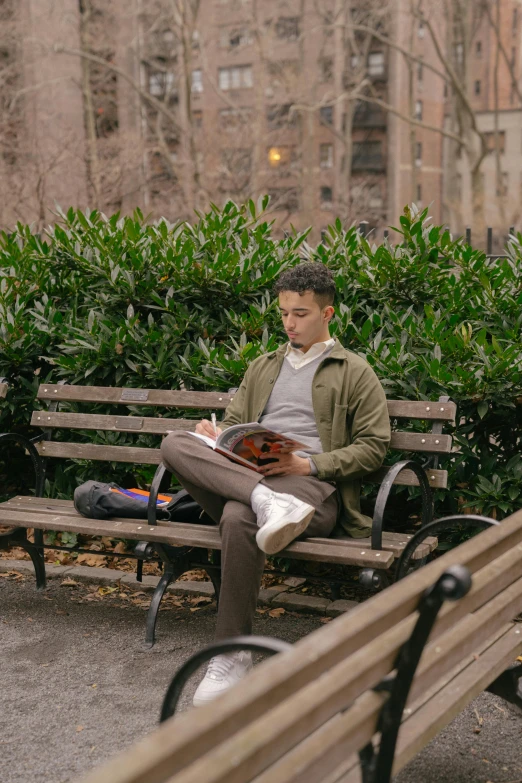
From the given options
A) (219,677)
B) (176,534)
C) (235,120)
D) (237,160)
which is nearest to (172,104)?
(235,120)

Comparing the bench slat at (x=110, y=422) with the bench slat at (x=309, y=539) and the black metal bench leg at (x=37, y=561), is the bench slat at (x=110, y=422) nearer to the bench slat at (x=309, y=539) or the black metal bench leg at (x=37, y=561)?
the bench slat at (x=309, y=539)

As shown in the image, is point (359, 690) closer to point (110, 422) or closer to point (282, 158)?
point (110, 422)

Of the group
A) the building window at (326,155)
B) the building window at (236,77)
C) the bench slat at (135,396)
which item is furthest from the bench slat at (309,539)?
the building window at (326,155)

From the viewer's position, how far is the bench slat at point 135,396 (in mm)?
4922

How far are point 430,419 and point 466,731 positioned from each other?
1.44 m

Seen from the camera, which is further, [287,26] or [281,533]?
[287,26]

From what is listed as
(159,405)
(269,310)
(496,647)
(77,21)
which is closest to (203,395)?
(159,405)

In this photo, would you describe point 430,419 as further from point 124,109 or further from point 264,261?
point 124,109

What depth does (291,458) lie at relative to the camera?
4098 millimetres

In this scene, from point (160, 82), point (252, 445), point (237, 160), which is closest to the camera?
point (252, 445)

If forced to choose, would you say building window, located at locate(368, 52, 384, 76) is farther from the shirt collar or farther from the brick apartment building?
the shirt collar

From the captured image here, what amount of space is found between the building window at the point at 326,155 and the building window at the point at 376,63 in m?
5.72

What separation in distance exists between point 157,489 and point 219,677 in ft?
3.70

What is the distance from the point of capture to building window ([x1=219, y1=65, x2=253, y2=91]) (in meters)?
55.2
